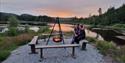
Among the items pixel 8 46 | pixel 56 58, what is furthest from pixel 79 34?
pixel 56 58

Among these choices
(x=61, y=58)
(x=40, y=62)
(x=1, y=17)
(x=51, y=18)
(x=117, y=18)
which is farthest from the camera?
(x=1, y=17)

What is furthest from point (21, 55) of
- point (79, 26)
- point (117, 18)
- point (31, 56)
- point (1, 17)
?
point (1, 17)

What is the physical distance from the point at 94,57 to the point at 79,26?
393cm

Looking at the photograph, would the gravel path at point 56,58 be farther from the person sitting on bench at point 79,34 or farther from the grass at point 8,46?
the person sitting on bench at point 79,34

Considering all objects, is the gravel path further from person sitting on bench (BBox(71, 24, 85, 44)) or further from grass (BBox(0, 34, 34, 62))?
person sitting on bench (BBox(71, 24, 85, 44))

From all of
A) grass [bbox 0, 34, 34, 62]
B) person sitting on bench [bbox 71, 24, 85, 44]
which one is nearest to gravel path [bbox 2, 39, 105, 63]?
grass [bbox 0, 34, 34, 62]

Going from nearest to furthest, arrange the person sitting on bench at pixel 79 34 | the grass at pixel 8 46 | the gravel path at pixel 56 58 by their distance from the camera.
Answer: the gravel path at pixel 56 58 → the grass at pixel 8 46 → the person sitting on bench at pixel 79 34

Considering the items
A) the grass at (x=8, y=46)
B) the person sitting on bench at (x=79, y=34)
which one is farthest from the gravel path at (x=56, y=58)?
the person sitting on bench at (x=79, y=34)

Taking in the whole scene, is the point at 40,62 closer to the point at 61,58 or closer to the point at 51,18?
the point at 61,58

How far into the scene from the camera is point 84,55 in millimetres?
11328

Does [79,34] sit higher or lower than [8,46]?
higher

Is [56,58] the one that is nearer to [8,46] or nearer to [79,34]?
[79,34]

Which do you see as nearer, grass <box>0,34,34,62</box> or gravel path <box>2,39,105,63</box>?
gravel path <box>2,39,105,63</box>

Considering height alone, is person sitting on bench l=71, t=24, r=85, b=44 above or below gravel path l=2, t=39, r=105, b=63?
above
